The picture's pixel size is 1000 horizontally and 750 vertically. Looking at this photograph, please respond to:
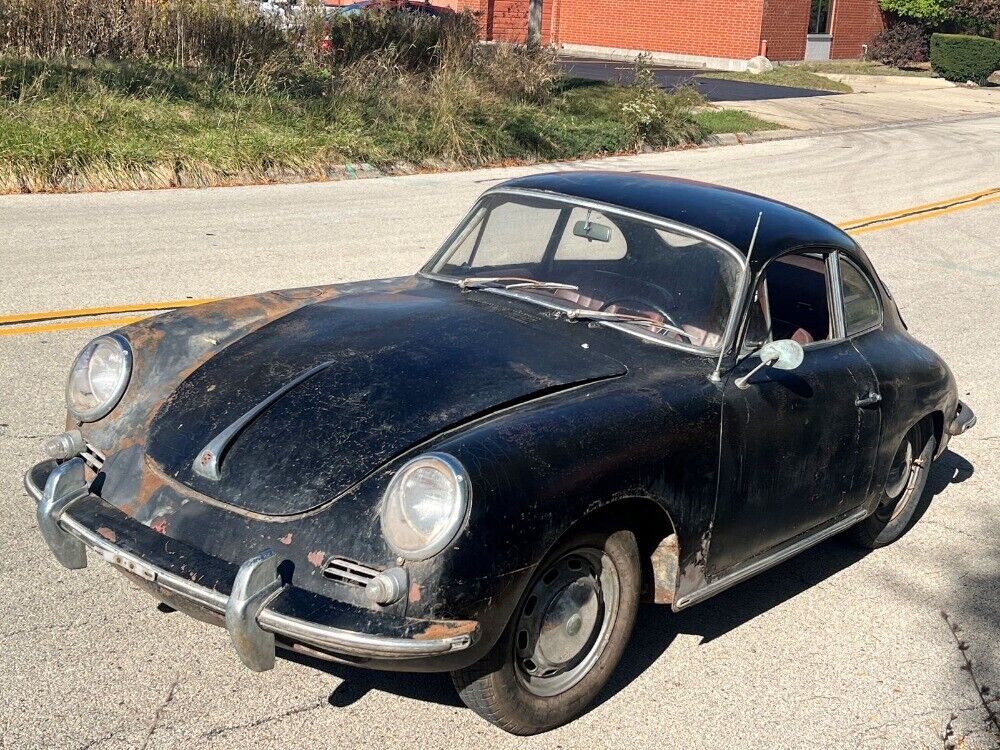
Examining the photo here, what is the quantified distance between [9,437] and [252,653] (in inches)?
117

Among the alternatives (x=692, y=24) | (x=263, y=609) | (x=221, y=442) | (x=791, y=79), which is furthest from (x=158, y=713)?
(x=692, y=24)

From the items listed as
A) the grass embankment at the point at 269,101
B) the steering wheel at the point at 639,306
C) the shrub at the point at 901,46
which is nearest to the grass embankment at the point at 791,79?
the shrub at the point at 901,46

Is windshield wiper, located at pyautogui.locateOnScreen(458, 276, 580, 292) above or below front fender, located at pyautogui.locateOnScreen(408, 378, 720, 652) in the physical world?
above

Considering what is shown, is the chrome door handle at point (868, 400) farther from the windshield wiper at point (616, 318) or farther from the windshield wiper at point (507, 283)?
the windshield wiper at point (507, 283)

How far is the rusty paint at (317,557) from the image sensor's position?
11.1ft

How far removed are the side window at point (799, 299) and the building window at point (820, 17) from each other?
118 feet

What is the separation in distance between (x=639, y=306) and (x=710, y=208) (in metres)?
0.62

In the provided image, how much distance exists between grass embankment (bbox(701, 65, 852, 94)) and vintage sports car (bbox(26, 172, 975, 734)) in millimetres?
28314

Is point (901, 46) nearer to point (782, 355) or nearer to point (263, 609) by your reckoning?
point (782, 355)

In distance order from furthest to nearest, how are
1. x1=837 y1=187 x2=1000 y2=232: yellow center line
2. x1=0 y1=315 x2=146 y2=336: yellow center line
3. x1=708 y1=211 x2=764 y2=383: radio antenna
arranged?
x1=837 y1=187 x2=1000 y2=232: yellow center line → x1=0 y1=315 x2=146 y2=336: yellow center line → x1=708 y1=211 x2=764 y2=383: radio antenna

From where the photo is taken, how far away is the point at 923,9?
129 ft

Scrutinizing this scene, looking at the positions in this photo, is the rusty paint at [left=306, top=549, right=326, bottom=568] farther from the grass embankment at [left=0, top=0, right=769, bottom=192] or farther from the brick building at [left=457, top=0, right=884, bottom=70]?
the brick building at [left=457, top=0, right=884, bottom=70]

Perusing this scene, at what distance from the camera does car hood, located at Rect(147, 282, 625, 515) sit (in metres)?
3.62

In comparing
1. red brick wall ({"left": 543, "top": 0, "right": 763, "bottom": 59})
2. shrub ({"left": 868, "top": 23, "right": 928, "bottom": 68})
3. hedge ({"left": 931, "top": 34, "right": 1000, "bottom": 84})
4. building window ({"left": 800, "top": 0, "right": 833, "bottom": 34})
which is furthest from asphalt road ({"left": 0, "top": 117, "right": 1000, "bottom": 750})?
shrub ({"left": 868, "top": 23, "right": 928, "bottom": 68})
